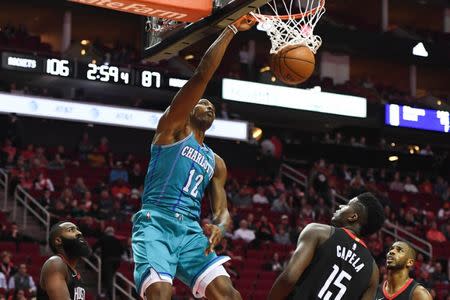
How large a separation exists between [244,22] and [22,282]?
7869 mm

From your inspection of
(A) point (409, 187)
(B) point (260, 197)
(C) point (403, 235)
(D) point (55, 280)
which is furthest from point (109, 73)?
(D) point (55, 280)

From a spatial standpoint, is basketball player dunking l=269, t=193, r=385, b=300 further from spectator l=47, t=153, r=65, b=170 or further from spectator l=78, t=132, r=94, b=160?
spectator l=78, t=132, r=94, b=160

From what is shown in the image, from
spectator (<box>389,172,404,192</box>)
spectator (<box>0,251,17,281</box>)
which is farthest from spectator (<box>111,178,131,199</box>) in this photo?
spectator (<box>389,172,404,192</box>)

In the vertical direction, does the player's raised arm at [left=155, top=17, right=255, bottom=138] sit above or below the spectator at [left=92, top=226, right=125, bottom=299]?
above

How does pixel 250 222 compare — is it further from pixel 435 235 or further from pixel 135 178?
pixel 435 235

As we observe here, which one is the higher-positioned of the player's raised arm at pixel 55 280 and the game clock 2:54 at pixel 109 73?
the game clock 2:54 at pixel 109 73

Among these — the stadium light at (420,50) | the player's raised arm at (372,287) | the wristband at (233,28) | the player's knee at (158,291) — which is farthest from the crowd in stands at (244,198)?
the player's raised arm at (372,287)

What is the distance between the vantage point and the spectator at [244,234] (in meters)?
18.2

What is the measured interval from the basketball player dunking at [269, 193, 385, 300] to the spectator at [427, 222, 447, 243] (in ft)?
54.0

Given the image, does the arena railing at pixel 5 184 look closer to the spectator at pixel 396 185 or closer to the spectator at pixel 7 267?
the spectator at pixel 7 267

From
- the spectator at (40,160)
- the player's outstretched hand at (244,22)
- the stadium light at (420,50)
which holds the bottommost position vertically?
the spectator at (40,160)

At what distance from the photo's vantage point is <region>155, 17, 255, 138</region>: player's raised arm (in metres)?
6.19

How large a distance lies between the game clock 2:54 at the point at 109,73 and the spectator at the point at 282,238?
5.01 m

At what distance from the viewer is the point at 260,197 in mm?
21172
